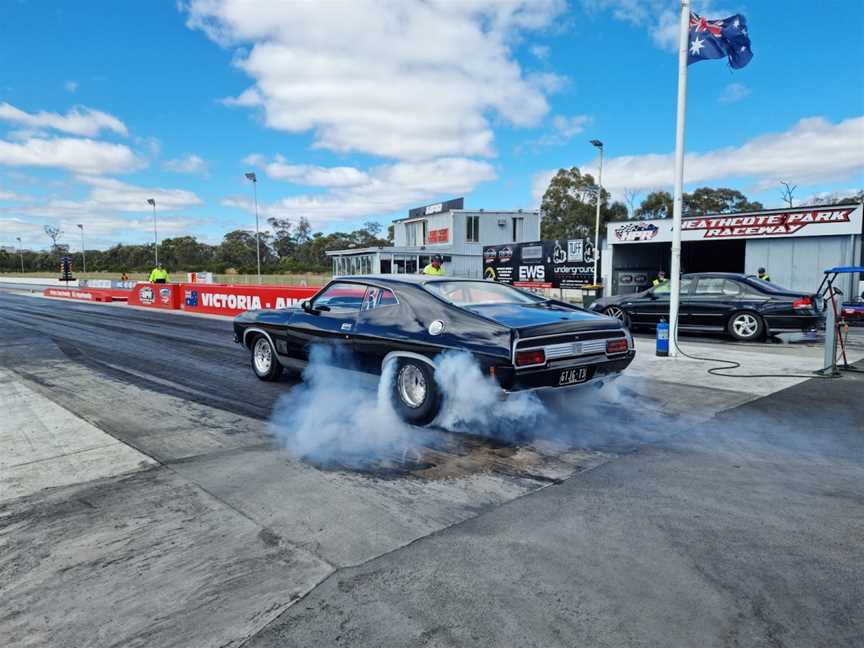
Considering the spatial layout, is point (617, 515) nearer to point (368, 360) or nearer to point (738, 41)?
point (368, 360)

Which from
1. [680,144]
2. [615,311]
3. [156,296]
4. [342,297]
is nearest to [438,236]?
[156,296]

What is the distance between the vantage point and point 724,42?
938cm

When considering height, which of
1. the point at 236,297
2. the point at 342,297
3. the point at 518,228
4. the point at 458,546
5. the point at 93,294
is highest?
the point at 518,228

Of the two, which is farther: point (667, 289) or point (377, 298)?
point (667, 289)

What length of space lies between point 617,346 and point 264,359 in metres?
4.25

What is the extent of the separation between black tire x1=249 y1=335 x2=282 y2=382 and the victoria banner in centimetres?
1943

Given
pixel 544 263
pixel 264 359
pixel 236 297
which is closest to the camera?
pixel 264 359

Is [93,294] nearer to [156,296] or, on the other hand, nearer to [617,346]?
[156,296]

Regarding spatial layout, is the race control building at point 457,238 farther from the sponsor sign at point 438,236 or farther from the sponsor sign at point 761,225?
the sponsor sign at point 761,225

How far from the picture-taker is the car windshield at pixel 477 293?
525 cm

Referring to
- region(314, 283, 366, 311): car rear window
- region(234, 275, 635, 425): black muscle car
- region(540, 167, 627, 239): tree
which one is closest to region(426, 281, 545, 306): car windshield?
region(234, 275, 635, 425): black muscle car

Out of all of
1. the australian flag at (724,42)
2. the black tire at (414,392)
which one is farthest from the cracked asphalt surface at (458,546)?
the australian flag at (724,42)

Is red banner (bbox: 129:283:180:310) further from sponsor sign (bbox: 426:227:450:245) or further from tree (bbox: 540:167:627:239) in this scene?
tree (bbox: 540:167:627:239)

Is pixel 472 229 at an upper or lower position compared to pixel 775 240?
upper
